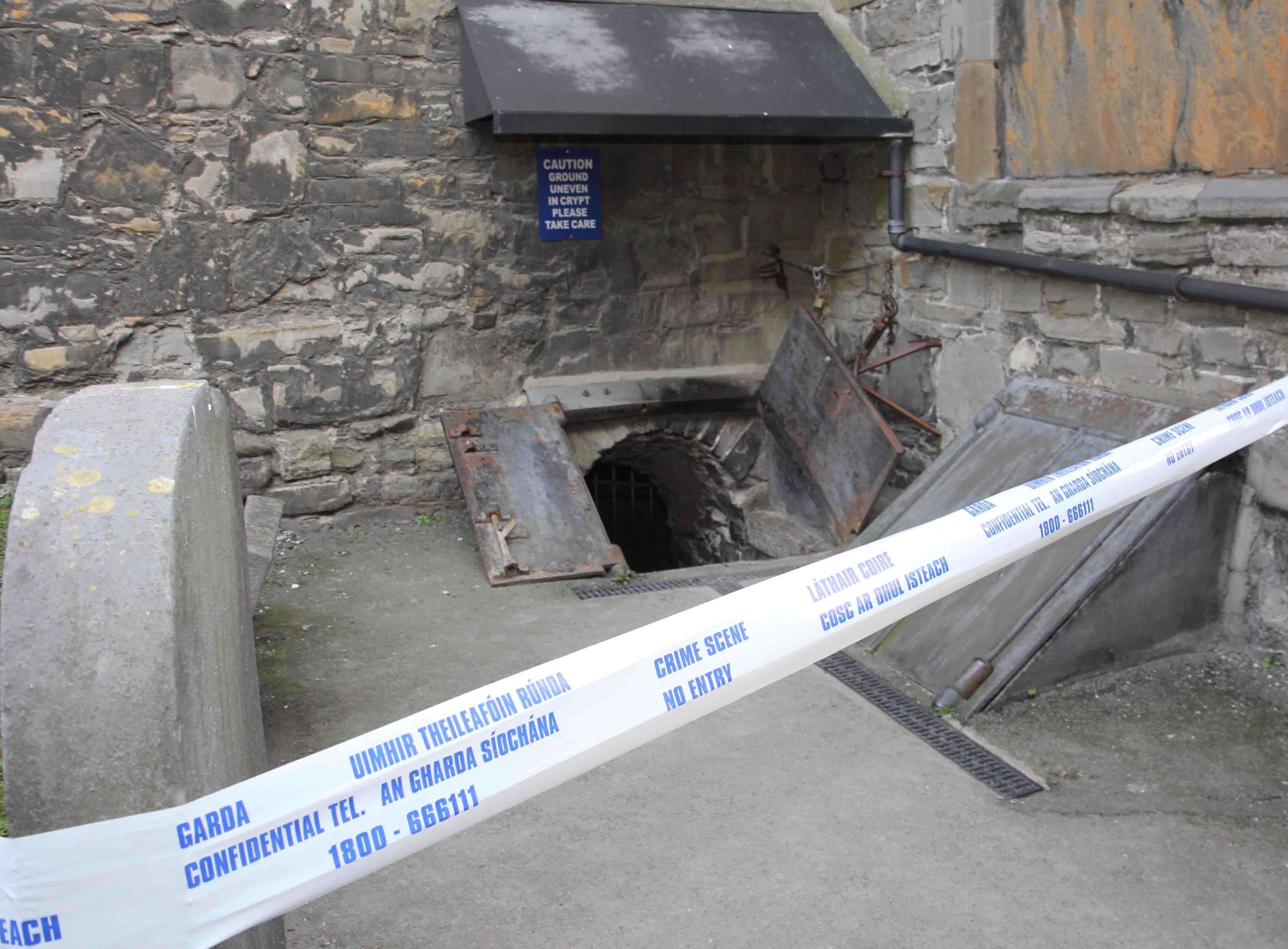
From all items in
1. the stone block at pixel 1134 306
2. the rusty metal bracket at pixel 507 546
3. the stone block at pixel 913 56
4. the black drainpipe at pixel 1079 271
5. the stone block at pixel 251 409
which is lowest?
the rusty metal bracket at pixel 507 546

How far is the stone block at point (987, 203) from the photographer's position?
4.12 m

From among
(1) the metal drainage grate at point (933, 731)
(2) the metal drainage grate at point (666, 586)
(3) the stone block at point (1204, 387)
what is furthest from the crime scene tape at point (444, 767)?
(2) the metal drainage grate at point (666, 586)

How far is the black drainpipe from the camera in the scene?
122 inches

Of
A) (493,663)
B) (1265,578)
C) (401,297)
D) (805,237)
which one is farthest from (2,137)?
(1265,578)

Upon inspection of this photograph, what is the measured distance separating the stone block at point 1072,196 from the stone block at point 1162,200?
0.20 feet

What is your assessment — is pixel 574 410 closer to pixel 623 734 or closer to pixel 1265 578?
pixel 1265 578

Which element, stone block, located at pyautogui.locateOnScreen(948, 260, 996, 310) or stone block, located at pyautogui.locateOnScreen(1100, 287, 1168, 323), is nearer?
stone block, located at pyautogui.locateOnScreen(1100, 287, 1168, 323)

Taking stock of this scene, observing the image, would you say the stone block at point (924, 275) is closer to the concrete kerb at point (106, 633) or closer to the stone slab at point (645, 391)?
the stone slab at point (645, 391)

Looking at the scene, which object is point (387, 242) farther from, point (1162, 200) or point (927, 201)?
point (1162, 200)

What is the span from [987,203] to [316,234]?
2.88 m

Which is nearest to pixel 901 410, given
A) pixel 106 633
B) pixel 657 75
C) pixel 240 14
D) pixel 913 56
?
pixel 913 56

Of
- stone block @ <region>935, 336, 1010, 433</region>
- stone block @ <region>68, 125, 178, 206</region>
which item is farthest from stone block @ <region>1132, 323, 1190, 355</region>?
stone block @ <region>68, 125, 178, 206</region>

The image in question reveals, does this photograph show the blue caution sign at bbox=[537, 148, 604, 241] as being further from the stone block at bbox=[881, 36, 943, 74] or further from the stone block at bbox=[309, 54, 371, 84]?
the stone block at bbox=[881, 36, 943, 74]

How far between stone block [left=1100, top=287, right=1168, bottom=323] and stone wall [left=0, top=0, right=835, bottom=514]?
2.05m
